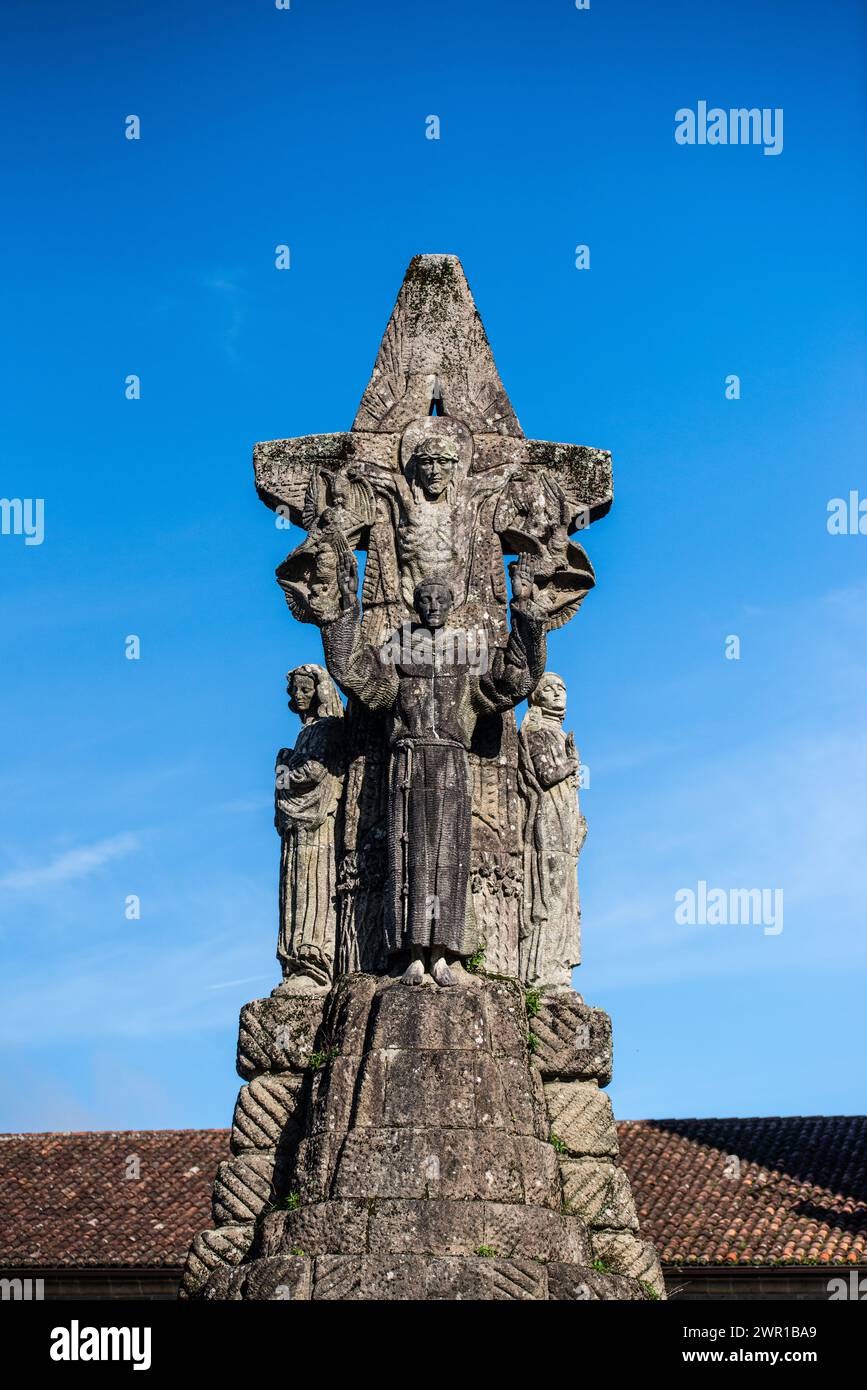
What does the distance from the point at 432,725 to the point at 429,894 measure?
1179 millimetres

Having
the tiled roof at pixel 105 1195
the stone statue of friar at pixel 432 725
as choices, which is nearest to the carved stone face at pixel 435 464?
the stone statue of friar at pixel 432 725

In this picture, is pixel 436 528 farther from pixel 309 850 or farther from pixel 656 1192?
pixel 656 1192

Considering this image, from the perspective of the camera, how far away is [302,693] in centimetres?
1519

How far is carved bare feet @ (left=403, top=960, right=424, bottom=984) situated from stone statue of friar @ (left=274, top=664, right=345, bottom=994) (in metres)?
1.23

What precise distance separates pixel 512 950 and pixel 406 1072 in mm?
1788

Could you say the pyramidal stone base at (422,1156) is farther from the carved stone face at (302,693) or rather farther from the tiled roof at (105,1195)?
the tiled roof at (105,1195)

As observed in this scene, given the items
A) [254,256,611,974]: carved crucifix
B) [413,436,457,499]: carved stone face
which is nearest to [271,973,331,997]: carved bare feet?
[254,256,611,974]: carved crucifix

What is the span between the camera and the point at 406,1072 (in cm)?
1230

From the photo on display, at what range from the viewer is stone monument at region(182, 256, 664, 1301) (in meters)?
11.9

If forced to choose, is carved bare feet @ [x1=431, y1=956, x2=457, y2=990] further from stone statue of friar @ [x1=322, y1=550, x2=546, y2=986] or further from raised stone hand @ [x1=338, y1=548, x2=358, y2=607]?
raised stone hand @ [x1=338, y1=548, x2=358, y2=607]

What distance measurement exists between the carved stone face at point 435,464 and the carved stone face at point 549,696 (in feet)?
5.72
